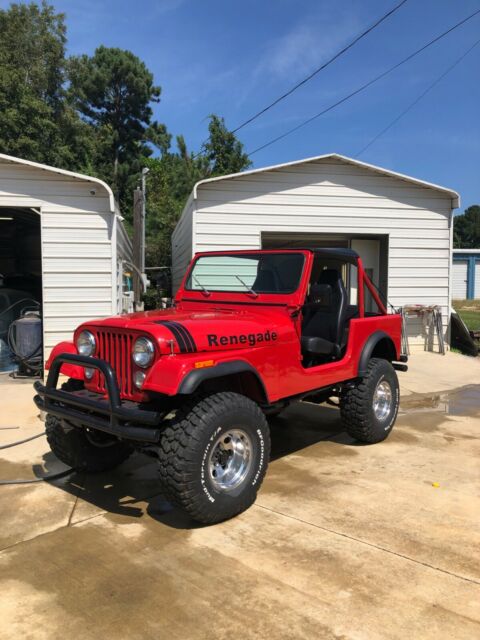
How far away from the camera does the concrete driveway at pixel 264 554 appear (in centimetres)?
248

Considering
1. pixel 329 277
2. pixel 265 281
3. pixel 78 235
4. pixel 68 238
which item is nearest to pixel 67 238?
pixel 68 238

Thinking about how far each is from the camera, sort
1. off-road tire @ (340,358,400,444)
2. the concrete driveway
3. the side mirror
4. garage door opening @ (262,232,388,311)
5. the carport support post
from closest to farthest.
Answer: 1. the concrete driveway
2. the side mirror
3. off-road tire @ (340,358,400,444)
4. garage door opening @ (262,232,388,311)
5. the carport support post

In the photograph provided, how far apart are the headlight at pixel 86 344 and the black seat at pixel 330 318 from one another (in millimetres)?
1885

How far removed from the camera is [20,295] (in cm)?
1080

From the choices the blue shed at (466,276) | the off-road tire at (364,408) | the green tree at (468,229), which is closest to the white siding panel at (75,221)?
the off-road tire at (364,408)

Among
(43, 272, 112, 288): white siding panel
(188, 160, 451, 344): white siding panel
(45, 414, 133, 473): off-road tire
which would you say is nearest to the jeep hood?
(45, 414, 133, 473): off-road tire

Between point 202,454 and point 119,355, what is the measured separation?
96 centimetres

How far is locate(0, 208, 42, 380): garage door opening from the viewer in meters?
8.62

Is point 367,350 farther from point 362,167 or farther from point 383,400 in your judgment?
point 362,167

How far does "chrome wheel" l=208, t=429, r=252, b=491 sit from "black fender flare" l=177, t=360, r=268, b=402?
40 centimetres

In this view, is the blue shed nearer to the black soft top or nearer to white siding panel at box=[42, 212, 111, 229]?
white siding panel at box=[42, 212, 111, 229]

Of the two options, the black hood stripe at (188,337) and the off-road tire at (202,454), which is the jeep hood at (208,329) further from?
the off-road tire at (202,454)

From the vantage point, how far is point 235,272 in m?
5.05

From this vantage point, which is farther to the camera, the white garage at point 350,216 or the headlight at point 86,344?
the white garage at point 350,216
